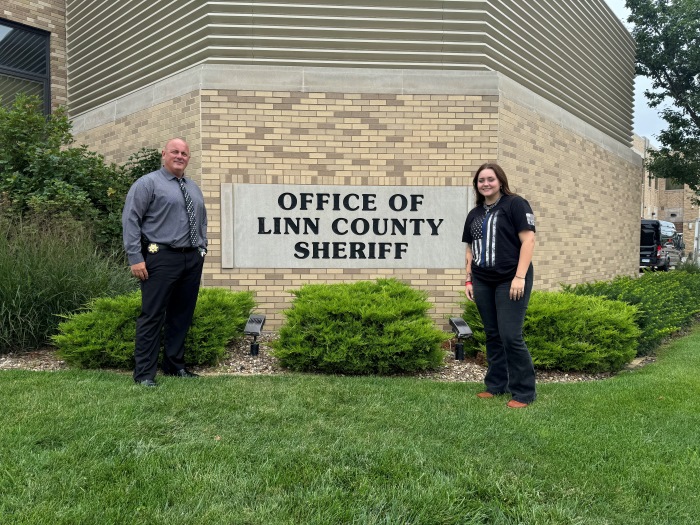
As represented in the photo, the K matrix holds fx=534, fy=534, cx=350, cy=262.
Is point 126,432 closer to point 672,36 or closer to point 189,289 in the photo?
point 189,289

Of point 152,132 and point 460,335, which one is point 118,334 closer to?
point 460,335

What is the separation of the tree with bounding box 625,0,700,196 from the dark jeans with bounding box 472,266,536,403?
37.0 ft

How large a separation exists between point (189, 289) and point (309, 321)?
1.12 m

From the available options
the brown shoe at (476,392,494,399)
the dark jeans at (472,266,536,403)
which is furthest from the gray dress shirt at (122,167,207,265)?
the brown shoe at (476,392,494,399)

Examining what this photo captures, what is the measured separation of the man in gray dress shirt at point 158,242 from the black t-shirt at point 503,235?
2.28m

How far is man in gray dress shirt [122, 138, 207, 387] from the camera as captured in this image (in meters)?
4.09

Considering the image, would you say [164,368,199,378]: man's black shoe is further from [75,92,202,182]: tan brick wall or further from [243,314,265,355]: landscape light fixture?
[75,92,202,182]: tan brick wall

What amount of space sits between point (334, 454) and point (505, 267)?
6.08ft

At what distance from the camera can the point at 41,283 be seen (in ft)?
16.8

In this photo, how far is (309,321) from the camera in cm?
492

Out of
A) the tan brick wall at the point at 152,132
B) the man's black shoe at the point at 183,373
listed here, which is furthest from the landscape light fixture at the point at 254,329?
the tan brick wall at the point at 152,132

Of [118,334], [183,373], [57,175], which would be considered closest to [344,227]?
[183,373]

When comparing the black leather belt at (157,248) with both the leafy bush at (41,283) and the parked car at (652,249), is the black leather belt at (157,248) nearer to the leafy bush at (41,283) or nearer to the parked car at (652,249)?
the leafy bush at (41,283)

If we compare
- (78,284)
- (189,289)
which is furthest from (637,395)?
(78,284)
